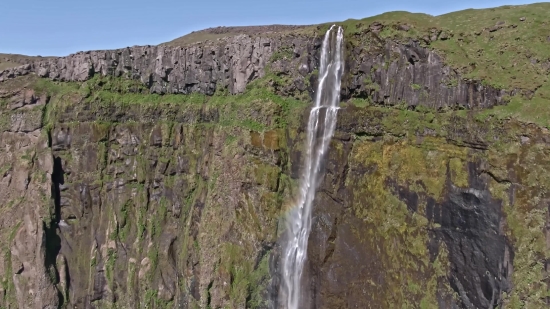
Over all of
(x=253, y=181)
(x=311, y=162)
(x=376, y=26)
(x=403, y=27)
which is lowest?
(x=253, y=181)

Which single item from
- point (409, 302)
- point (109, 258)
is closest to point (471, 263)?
point (409, 302)

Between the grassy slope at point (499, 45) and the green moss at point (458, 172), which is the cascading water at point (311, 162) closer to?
the grassy slope at point (499, 45)

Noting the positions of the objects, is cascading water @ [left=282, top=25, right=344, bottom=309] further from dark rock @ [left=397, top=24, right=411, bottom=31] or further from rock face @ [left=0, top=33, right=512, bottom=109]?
dark rock @ [left=397, top=24, right=411, bottom=31]

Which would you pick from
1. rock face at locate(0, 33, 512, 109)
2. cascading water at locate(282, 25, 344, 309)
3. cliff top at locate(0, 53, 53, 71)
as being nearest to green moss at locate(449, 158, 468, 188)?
rock face at locate(0, 33, 512, 109)

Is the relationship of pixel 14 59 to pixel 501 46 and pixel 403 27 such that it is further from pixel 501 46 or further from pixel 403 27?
pixel 501 46

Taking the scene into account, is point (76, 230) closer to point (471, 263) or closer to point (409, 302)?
point (409, 302)

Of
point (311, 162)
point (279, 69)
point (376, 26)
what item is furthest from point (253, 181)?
point (376, 26)

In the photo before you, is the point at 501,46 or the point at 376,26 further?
the point at 376,26
